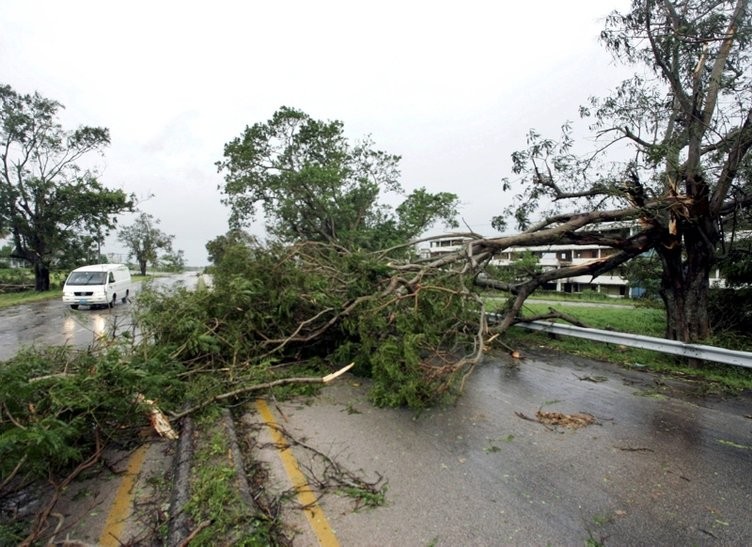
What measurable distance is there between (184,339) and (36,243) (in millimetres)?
27710

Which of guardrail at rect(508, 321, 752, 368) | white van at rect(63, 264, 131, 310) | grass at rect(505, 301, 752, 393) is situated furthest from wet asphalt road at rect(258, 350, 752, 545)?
white van at rect(63, 264, 131, 310)

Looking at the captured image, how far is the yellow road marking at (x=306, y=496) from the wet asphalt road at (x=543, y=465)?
77mm

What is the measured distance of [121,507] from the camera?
323 cm

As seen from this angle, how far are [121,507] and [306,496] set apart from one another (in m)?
1.39

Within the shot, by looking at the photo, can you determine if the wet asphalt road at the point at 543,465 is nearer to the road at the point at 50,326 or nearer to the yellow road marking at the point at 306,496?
the yellow road marking at the point at 306,496

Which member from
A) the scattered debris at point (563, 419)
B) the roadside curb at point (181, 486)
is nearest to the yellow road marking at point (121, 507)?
the roadside curb at point (181, 486)

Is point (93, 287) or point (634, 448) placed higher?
point (93, 287)

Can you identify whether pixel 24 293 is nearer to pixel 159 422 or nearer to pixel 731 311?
pixel 159 422

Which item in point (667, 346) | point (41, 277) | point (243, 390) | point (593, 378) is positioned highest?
point (41, 277)

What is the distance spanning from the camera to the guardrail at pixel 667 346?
20.6ft

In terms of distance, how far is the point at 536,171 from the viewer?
10367mm

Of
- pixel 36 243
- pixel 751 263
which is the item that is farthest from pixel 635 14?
pixel 36 243

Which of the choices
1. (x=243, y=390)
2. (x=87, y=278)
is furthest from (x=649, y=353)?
(x=87, y=278)

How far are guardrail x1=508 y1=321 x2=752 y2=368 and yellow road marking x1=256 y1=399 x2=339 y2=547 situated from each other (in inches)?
254
